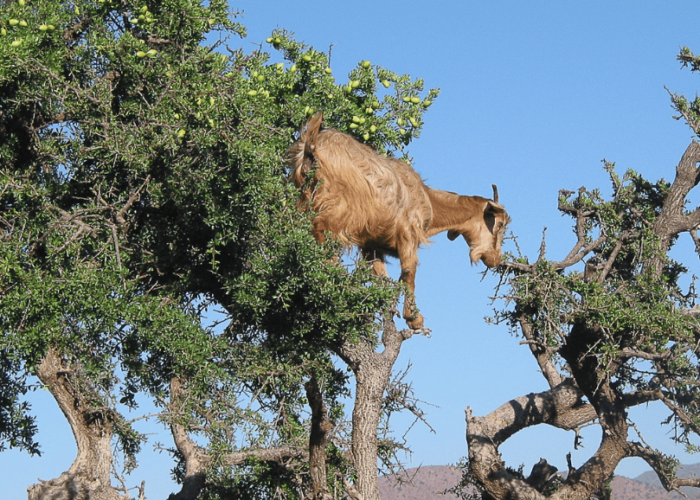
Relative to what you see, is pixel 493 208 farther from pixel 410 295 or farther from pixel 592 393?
pixel 592 393

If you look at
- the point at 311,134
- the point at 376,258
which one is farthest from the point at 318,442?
the point at 311,134

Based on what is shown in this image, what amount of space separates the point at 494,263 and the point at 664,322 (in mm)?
3024

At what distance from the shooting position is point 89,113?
33.0ft

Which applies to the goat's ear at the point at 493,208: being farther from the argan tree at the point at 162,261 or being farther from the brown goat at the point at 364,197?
the argan tree at the point at 162,261

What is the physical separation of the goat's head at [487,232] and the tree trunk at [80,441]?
6.51 metres

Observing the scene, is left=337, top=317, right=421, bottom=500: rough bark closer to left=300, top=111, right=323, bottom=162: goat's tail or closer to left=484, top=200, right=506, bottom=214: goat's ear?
left=300, top=111, right=323, bottom=162: goat's tail

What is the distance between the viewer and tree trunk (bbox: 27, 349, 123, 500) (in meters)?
9.91

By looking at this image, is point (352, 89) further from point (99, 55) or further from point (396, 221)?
point (99, 55)

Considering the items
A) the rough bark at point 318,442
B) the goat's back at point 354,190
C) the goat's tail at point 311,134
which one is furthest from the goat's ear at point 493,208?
the rough bark at point 318,442

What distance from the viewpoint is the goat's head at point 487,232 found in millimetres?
13188

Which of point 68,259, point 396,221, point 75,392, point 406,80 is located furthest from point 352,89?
point 75,392

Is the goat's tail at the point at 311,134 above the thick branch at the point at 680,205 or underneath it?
above

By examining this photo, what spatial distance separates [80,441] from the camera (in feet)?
33.2

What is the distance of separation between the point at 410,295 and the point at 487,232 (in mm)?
2889
